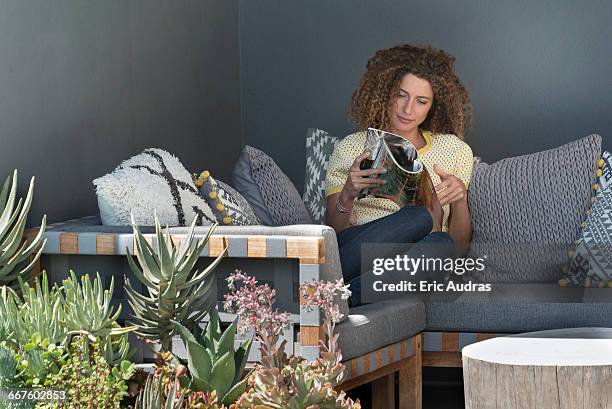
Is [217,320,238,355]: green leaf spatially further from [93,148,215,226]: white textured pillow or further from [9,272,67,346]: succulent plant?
[93,148,215,226]: white textured pillow

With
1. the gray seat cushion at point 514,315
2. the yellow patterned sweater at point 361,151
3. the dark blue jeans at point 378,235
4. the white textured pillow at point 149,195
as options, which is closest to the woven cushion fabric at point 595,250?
the gray seat cushion at point 514,315

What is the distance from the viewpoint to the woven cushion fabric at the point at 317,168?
4.13m

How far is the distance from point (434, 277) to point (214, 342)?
1237 millimetres

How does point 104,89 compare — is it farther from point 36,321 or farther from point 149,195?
point 36,321

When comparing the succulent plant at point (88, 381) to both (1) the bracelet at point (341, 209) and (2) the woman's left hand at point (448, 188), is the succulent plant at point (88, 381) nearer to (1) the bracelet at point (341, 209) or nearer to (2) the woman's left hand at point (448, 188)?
(1) the bracelet at point (341, 209)

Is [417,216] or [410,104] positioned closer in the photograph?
[417,216]

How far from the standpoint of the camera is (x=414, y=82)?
12.5 ft

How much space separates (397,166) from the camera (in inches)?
126

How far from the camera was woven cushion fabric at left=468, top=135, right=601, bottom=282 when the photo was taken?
12.6 ft

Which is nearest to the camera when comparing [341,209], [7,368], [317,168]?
[7,368]

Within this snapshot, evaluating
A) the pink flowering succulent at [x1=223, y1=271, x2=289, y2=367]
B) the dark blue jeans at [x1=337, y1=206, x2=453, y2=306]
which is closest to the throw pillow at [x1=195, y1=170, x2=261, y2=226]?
the dark blue jeans at [x1=337, y1=206, x2=453, y2=306]

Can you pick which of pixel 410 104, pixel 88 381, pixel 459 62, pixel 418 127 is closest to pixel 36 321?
pixel 88 381

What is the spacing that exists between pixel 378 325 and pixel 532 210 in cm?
114

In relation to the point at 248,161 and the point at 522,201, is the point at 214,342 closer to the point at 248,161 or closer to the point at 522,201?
the point at 248,161
